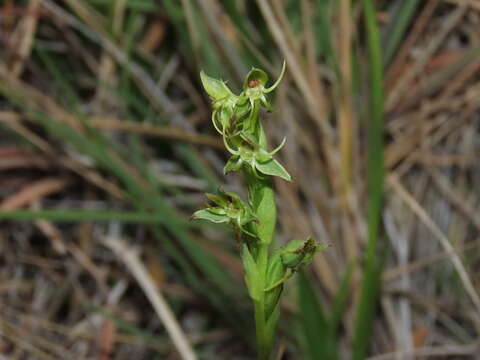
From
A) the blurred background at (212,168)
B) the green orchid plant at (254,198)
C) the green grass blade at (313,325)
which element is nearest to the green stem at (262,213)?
the green orchid plant at (254,198)

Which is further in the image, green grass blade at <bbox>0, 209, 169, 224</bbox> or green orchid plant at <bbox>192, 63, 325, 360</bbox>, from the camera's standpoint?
green grass blade at <bbox>0, 209, 169, 224</bbox>

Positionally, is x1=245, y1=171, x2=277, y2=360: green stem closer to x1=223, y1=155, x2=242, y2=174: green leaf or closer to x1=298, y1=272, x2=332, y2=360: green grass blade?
x1=223, y1=155, x2=242, y2=174: green leaf

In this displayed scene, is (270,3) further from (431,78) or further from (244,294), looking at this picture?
(244,294)

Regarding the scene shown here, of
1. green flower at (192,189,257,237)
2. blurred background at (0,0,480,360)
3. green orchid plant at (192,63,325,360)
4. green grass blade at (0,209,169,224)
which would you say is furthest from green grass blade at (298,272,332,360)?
green flower at (192,189,257,237)

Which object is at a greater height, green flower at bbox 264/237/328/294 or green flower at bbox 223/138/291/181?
green flower at bbox 223/138/291/181

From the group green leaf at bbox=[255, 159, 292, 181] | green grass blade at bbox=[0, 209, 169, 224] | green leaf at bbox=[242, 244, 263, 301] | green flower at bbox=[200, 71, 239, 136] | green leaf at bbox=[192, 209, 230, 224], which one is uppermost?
green grass blade at bbox=[0, 209, 169, 224]

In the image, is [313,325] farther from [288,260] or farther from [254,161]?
[254,161]
